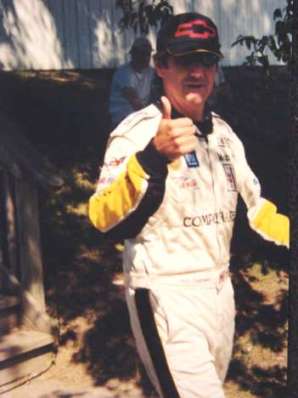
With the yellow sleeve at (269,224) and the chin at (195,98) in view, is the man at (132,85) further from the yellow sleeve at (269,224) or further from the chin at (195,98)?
the chin at (195,98)

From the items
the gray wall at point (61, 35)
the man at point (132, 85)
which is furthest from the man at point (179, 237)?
the gray wall at point (61, 35)

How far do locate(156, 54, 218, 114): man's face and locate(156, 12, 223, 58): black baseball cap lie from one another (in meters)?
0.03

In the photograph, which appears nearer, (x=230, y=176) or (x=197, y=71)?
(x=197, y=71)

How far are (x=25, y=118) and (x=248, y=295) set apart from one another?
477cm

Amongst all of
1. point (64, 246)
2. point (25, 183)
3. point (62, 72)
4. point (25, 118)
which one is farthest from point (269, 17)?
point (25, 183)

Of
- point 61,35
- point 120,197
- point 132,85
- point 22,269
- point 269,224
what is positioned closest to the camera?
point 120,197

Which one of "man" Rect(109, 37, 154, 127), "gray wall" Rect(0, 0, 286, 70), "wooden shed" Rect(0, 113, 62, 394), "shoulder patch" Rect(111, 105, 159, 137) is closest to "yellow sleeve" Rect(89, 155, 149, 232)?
"shoulder patch" Rect(111, 105, 159, 137)

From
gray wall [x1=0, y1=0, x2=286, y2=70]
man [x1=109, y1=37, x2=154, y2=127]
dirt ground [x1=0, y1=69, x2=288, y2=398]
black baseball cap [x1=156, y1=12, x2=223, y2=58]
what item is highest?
gray wall [x1=0, y1=0, x2=286, y2=70]

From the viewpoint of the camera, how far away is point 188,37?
277 cm

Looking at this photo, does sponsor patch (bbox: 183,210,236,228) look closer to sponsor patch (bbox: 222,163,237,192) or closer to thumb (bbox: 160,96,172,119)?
sponsor patch (bbox: 222,163,237,192)

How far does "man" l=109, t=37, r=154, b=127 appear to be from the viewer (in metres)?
8.69

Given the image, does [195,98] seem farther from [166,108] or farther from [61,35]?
[61,35]

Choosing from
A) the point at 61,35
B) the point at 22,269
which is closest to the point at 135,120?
the point at 22,269

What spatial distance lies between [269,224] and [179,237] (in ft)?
1.92
